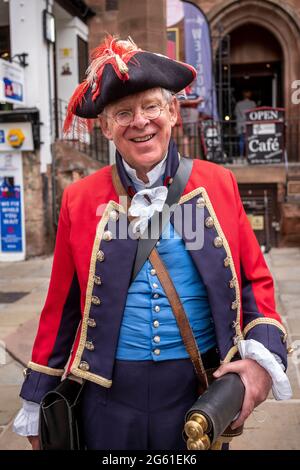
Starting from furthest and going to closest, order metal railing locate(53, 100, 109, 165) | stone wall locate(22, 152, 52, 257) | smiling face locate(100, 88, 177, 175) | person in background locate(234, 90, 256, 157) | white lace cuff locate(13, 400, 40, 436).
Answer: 1. person in background locate(234, 90, 256, 157)
2. metal railing locate(53, 100, 109, 165)
3. stone wall locate(22, 152, 52, 257)
4. white lace cuff locate(13, 400, 40, 436)
5. smiling face locate(100, 88, 177, 175)

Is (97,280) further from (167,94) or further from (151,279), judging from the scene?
(167,94)

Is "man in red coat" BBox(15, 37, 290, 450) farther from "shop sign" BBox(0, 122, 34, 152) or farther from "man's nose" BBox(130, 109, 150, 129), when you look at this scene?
"shop sign" BBox(0, 122, 34, 152)

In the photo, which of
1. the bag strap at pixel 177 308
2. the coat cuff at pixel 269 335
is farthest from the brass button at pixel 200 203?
the coat cuff at pixel 269 335

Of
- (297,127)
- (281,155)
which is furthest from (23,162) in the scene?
(297,127)

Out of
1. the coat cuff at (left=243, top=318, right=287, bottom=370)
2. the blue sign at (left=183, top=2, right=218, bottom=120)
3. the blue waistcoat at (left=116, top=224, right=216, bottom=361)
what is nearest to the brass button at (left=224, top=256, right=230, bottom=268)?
the blue waistcoat at (left=116, top=224, right=216, bottom=361)

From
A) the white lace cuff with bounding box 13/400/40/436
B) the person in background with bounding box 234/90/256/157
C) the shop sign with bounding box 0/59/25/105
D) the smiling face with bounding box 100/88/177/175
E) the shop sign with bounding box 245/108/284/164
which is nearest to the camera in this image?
the smiling face with bounding box 100/88/177/175

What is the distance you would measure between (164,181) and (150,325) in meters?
0.50

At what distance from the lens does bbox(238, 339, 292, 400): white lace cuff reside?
5.53 ft

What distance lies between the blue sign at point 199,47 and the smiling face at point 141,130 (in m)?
9.66

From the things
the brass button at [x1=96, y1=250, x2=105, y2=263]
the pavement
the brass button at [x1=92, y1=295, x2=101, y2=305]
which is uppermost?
the brass button at [x1=96, y1=250, x2=105, y2=263]

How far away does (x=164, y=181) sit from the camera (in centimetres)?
187

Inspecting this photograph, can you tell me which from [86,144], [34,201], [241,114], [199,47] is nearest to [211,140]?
[199,47]

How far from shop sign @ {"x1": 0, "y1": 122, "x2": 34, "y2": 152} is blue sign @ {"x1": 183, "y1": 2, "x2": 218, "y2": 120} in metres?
3.67
